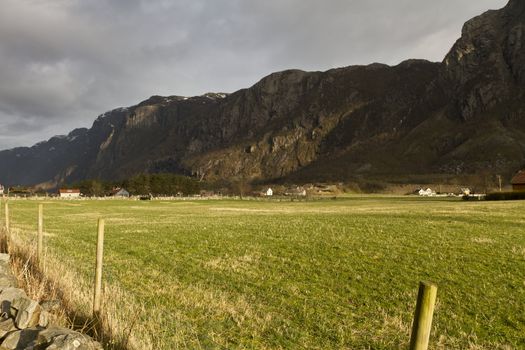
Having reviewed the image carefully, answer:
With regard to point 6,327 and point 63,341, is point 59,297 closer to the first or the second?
point 6,327

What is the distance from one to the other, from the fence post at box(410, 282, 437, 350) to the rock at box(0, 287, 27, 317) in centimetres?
943

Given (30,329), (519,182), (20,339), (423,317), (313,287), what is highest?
(519,182)

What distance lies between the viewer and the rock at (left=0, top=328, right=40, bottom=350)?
8.77 metres

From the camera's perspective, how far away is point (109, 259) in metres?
19.8

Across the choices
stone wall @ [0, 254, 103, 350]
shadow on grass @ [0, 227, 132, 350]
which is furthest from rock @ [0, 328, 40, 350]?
shadow on grass @ [0, 227, 132, 350]

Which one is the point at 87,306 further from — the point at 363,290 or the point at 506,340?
the point at 506,340

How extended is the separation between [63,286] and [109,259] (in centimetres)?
803

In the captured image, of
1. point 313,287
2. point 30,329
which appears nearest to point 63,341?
point 30,329

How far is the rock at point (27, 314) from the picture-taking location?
30.5ft

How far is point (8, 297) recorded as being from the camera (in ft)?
34.9

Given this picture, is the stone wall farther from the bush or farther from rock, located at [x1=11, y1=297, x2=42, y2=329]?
the bush

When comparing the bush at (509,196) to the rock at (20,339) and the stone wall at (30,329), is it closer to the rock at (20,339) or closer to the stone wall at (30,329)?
the stone wall at (30,329)

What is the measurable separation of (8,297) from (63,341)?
386 cm

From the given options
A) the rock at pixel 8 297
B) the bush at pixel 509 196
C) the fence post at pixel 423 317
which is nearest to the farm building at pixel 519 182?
the bush at pixel 509 196
